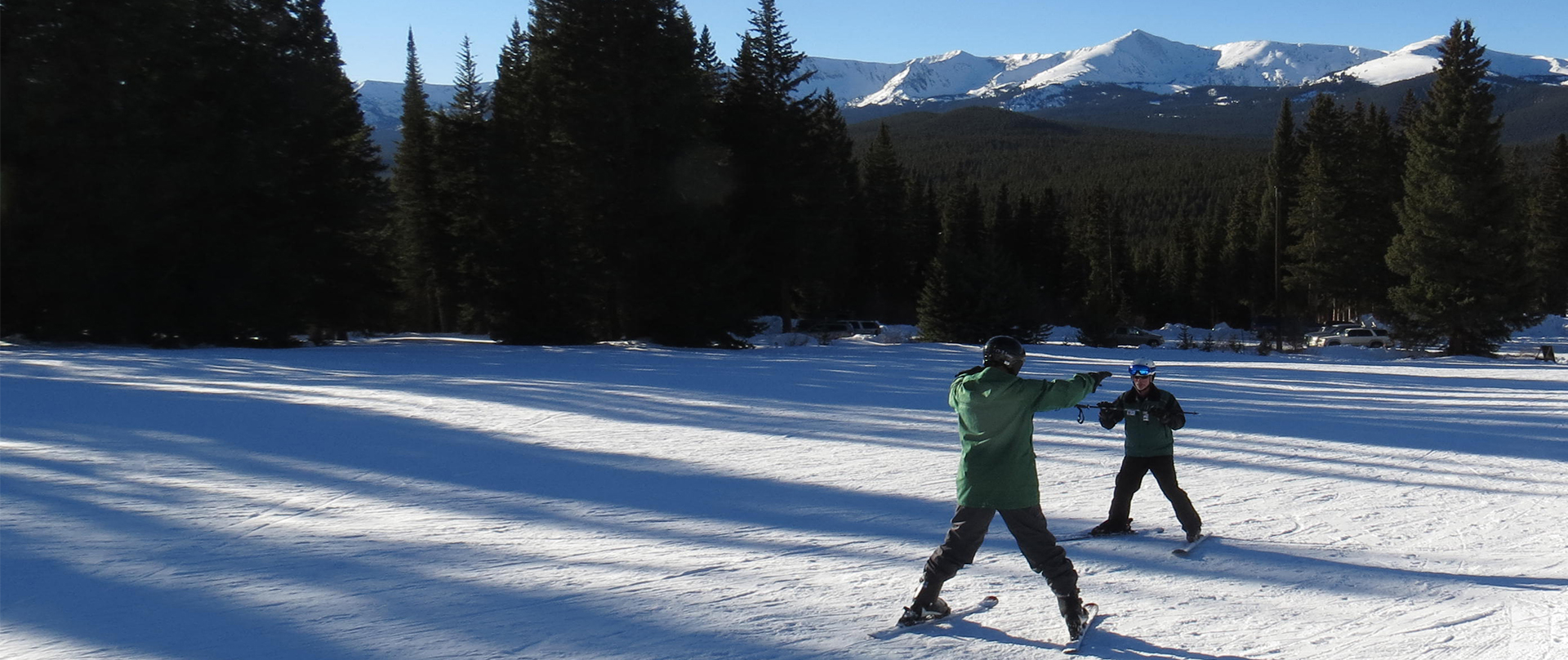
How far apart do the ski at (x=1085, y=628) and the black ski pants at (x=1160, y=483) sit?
1725 mm

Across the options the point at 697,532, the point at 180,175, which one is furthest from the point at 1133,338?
the point at 697,532

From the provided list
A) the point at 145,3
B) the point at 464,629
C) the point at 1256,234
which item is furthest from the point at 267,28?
the point at 1256,234

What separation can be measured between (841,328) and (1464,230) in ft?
86.4

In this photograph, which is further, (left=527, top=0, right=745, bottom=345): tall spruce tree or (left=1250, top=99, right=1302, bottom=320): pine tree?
(left=1250, top=99, right=1302, bottom=320): pine tree

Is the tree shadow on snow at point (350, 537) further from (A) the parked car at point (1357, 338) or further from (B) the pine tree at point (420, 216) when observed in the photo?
(A) the parked car at point (1357, 338)

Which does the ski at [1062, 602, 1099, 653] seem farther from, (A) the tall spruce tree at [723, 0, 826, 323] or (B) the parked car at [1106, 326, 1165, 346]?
(B) the parked car at [1106, 326, 1165, 346]

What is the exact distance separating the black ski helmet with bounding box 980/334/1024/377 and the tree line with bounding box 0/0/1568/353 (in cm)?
2601

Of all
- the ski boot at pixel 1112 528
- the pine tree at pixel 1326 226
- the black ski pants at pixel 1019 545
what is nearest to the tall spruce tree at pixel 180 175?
the ski boot at pixel 1112 528

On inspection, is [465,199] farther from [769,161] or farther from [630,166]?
[769,161]

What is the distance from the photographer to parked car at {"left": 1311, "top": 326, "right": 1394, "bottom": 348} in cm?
4291

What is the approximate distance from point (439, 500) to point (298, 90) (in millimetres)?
24240

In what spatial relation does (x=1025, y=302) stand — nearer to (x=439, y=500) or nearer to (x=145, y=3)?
(x=145, y=3)

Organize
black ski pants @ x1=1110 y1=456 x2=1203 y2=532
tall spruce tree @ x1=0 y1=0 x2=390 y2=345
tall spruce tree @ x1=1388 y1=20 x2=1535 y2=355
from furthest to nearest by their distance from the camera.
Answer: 1. tall spruce tree @ x1=1388 y1=20 x2=1535 y2=355
2. tall spruce tree @ x1=0 y1=0 x2=390 y2=345
3. black ski pants @ x1=1110 y1=456 x2=1203 y2=532

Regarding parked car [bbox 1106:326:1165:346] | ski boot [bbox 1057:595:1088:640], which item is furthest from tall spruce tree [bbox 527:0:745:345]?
ski boot [bbox 1057:595:1088:640]
